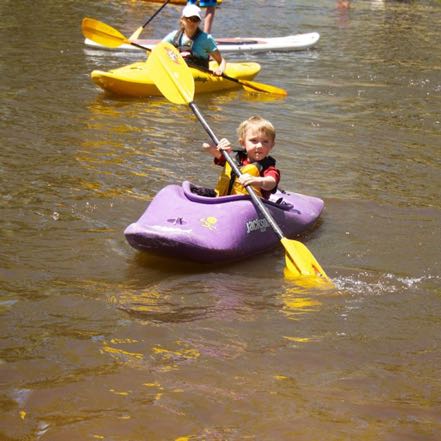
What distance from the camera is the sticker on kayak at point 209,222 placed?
4.52 m

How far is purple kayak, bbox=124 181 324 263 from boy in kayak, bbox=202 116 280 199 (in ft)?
0.39

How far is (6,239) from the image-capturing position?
4805 mm

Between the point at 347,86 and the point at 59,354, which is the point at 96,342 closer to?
the point at 59,354

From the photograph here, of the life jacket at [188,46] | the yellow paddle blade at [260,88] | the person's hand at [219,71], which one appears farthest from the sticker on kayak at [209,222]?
the yellow paddle blade at [260,88]

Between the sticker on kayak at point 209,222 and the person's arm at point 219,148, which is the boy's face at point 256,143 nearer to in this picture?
the person's arm at point 219,148

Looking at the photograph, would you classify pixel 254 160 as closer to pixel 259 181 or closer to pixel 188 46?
pixel 259 181

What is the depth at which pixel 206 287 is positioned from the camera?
4324 millimetres

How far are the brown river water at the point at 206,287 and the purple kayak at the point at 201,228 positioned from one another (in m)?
0.11

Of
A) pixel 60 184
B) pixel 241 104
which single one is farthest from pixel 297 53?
pixel 60 184

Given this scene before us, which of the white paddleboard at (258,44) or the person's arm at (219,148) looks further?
the white paddleboard at (258,44)

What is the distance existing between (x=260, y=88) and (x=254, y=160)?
169 inches

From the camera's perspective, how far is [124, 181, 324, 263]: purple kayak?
4403 mm

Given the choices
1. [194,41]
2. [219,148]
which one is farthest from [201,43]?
[219,148]

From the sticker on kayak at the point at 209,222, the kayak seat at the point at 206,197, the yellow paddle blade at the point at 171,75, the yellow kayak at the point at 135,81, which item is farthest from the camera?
the yellow kayak at the point at 135,81
